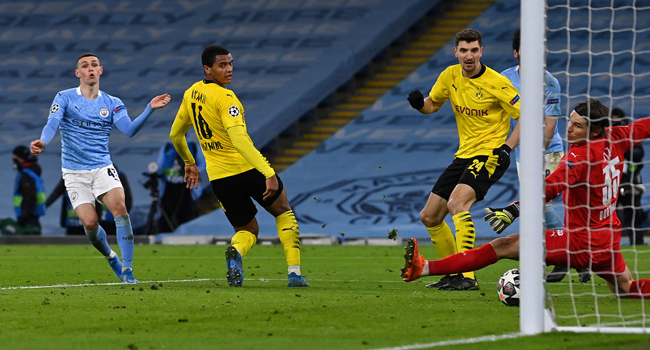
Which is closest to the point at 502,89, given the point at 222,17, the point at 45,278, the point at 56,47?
the point at 45,278

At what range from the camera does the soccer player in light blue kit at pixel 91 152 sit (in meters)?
8.05

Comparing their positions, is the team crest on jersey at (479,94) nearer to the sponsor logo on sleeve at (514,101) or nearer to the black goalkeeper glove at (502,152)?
the sponsor logo on sleeve at (514,101)

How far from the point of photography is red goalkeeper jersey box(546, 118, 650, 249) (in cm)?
569

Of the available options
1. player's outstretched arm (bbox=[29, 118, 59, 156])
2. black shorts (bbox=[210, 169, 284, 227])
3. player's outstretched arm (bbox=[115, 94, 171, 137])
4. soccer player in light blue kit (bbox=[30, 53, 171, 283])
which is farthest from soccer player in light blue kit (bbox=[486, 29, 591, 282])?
player's outstretched arm (bbox=[29, 118, 59, 156])

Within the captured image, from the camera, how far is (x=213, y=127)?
24.2ft

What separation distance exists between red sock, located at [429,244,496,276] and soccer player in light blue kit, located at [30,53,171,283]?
3271 millimetres

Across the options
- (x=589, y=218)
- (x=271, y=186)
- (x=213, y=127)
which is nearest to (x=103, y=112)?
(x=213, y=127)

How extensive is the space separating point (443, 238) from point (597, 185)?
6.85 ft

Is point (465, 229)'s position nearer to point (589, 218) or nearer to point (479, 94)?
point (479, 94)

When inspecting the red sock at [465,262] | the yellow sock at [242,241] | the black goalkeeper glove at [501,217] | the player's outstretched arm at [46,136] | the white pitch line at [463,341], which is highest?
the player's outstretched arm at [46,136]

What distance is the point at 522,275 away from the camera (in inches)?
174

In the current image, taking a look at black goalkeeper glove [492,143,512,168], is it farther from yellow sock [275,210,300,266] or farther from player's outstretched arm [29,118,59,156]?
player's outstretched arm [29,118,59,156]

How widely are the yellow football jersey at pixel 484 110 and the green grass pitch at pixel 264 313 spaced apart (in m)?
1.21

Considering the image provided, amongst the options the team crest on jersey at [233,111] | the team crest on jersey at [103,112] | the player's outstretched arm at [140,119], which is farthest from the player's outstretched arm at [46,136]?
the team crest on jersey at [233,111]
